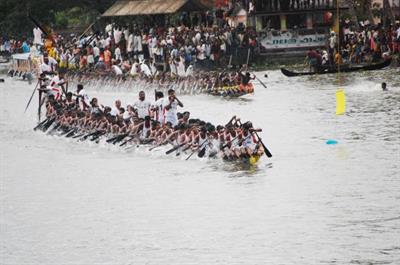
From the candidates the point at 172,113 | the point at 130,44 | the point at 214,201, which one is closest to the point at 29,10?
the point at 130,44

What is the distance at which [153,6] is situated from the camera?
6731cm

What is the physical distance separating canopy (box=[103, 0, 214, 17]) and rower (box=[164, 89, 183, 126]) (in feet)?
93.6

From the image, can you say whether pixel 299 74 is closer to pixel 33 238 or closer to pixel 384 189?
pixel 384 189

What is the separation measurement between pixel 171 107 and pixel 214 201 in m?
6.76

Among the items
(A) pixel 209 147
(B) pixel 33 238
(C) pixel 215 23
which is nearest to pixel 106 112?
(A) pixel 209 147

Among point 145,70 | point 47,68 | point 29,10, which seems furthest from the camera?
point 29,10

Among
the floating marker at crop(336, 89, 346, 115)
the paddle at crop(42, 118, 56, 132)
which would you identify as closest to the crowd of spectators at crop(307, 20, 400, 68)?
the floating marker at crop(336, 89, 346, 115)

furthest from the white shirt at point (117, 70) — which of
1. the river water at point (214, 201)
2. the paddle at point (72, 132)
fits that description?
the paddle at point (72, 132)

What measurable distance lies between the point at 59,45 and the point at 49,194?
1554 inches

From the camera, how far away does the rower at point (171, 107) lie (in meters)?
35.0

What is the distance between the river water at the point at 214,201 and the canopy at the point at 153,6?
2172 cm

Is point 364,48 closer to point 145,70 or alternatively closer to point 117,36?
point 145,70

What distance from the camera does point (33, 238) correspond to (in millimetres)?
26250

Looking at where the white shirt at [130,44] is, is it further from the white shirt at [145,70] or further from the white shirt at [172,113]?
the white shirt at [172,113]
